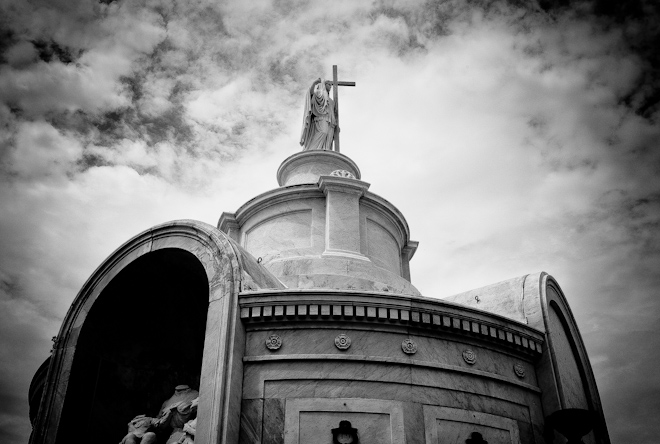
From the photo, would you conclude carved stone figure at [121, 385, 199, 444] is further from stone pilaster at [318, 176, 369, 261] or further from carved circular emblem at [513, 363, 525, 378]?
carved circular emblem at [513, 363, 525, 378]

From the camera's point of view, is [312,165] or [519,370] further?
[312,165]

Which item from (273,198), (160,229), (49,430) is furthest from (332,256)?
(49,430)

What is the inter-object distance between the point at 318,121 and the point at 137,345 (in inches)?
377

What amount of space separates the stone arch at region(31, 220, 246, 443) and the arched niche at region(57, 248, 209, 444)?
0.56 ft

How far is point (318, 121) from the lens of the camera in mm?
20375

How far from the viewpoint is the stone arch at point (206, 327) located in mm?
9789

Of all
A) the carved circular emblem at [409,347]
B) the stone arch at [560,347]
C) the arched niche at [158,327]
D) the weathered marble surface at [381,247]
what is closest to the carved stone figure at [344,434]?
the arched niche at [158,327]

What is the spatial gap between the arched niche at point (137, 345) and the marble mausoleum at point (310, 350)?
0.03 meters

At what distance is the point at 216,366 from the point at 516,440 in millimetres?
5347

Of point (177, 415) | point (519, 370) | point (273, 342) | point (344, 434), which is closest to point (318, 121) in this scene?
point (273, 342)

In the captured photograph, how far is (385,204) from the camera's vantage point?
1722 cm

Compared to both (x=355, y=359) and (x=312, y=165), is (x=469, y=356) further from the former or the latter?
(x=312, y=165)

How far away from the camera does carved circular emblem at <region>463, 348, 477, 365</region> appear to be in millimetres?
11125

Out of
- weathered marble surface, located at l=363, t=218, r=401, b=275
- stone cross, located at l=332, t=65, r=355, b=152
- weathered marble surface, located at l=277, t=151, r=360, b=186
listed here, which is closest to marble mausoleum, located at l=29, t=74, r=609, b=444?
weathered marble surface, located at l=363, t=218, r=401, b=275
